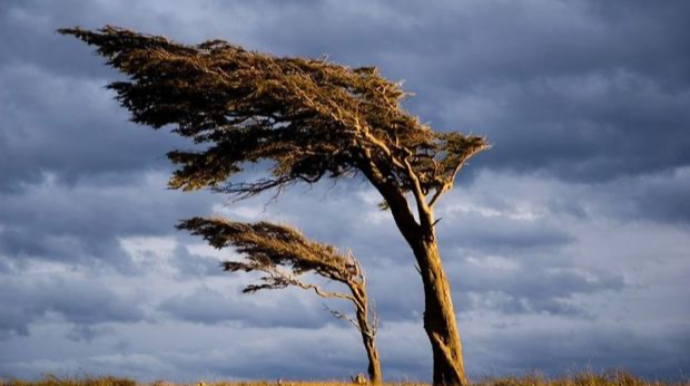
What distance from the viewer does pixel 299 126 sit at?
20078 millimetres

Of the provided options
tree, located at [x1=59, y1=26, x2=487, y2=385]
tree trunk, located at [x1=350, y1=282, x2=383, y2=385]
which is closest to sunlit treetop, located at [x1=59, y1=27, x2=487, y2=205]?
tree, located at [x1=59, y1=26, x2=487, y2=385]

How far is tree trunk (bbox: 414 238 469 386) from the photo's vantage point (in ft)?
65.0

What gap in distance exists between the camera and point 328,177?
893 inches

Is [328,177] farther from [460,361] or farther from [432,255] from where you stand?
[460,361]

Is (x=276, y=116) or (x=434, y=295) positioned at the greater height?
(x=276, y=116)

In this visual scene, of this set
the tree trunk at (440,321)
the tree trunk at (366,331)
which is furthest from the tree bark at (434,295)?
the tree trunk at (366,331)

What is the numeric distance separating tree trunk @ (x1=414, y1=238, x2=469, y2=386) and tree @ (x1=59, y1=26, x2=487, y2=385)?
0.02 metres

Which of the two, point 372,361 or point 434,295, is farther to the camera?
point 372,361

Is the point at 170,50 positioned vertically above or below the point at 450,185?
above

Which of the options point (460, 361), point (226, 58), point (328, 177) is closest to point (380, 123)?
point (328, 177)

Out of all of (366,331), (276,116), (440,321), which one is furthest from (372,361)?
(276,116)

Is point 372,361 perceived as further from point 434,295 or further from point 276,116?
point 276,116

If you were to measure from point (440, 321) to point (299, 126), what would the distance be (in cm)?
588

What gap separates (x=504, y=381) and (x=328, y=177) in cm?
852
